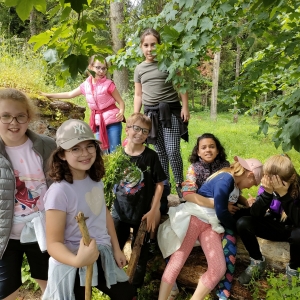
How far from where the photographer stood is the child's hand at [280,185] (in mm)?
2469

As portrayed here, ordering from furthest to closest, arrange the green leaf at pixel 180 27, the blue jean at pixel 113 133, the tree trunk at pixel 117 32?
the tree trunk at pixel 117 32
the blue jean at pixel 113 133
the green leaf at pixel 180 27

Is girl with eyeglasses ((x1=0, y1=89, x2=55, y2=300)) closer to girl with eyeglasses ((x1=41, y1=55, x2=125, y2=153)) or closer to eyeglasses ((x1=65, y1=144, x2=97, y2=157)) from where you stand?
eyeglasses ((x1=65, y1=144, x2=97, y2=157))

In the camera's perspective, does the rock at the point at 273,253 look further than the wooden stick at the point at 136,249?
Yes

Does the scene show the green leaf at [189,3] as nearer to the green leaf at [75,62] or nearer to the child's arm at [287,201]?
the green leaf at [75,62]

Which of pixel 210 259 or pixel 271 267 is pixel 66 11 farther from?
pixel 271 267

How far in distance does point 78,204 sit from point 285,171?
1.66 metres

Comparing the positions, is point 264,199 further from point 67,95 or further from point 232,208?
point 67,95

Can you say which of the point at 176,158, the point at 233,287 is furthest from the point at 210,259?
the point at 176,158

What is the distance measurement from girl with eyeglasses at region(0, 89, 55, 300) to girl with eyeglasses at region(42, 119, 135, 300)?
0.91ft

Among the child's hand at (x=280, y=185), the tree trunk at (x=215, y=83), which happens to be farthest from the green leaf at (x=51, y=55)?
the tree trunk at (x=215, y=83)

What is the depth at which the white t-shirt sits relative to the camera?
206 centimetres

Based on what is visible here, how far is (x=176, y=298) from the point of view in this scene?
9.32ft

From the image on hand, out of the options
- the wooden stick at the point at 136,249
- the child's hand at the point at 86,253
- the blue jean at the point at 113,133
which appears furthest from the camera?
the blue jean at the point at 113,133

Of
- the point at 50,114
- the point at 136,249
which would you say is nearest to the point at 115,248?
the point at 136,249
